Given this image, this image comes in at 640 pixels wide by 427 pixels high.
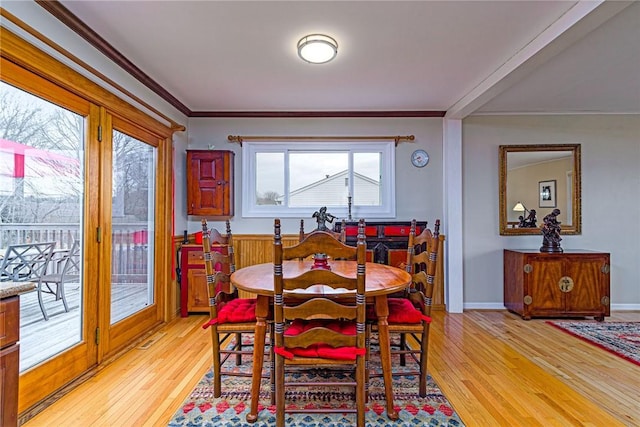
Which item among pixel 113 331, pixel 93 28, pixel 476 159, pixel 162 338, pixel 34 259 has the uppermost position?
pixel 93 28

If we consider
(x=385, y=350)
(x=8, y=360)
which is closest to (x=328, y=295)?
(x=385, y=350)

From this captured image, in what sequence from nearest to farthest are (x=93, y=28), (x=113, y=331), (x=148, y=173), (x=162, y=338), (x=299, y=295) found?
1. (x=299, y=295)
2. (x=93, y=28)
3. (x=113, y=331)
4. (x=162, y=338)
5. (x=148, y=173)

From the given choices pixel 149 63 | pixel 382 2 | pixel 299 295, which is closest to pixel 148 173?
pixel 149 63

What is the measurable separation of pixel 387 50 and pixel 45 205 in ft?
8.64

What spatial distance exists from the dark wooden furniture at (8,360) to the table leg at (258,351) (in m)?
1.04

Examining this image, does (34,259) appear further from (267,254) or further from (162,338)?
(267,254)

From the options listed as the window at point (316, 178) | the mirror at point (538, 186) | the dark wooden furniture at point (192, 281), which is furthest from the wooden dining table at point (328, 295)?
the mirror at point (538, 186)

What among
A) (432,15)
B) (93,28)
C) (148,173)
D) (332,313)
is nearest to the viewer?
(332,313)

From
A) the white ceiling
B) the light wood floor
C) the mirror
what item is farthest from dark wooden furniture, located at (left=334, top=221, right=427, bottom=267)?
the white ceiling

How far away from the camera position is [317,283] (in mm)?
1742

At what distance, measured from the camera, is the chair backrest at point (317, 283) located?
5.74 ft

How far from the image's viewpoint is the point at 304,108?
4301mm

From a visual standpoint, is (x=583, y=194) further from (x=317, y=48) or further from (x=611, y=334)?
(x=317, y=48)

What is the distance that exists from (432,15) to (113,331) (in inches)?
132
